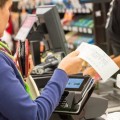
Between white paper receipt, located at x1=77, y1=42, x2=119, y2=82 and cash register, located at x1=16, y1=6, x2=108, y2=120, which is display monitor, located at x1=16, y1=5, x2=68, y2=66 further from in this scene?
white paper receipt, located at x1=77, y1=42, x2=119, y2=82

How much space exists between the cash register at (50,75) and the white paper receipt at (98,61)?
14 centimetres

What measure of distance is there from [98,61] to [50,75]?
0.57 m

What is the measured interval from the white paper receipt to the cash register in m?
0.14

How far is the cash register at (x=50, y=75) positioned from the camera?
150cm

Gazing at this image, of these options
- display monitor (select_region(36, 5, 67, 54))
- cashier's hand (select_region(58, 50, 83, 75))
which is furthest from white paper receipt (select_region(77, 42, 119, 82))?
display monitor (select_region(36, 5, 67, 54))

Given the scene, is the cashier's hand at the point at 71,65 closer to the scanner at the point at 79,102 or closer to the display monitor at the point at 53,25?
the scanner at the point at 79,102

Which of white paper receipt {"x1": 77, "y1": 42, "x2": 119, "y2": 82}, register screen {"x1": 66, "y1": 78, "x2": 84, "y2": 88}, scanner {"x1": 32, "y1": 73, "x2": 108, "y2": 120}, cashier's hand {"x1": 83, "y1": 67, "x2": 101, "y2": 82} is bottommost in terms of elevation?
scanner {"x1": 32, "y1": 73, "x2": 108, "y2": 120}

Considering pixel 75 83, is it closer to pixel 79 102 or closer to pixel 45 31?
pixel 79 102

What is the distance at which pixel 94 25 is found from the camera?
4719 millimetres

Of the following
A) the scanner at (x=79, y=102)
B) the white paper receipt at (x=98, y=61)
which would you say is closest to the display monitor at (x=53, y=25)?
the scanner at (x=79, y=102)

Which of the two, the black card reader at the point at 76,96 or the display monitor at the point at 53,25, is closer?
the black card reader at the point at 76,96

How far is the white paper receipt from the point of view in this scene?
1411 millimetres

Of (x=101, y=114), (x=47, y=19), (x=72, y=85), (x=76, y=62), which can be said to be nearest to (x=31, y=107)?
(x=76, y=62)

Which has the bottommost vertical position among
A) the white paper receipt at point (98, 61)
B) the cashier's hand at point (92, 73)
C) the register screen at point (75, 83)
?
the register screen at point (75, 83)
